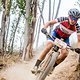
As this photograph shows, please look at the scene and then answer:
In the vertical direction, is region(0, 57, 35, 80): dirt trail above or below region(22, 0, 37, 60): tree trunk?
below

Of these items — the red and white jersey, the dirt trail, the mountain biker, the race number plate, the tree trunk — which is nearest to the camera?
the race number plate

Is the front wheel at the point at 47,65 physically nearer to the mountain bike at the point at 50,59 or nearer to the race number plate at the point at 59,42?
the mountain bike at the point at 50,59

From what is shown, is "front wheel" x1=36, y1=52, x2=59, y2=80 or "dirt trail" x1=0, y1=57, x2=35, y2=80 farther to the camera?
"dirt trail" x1=0, y1=57, x2=35, y2=80

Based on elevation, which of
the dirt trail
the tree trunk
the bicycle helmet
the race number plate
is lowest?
the dirt trail

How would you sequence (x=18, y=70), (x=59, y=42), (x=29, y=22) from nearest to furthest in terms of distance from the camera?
1. (x=59, y=42)
2. (x=18, y=70)
3. (x=29, y=22)

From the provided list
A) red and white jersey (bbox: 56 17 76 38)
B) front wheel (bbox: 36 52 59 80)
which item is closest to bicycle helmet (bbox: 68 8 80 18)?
red and white jersey (bbox: 56 17 76 38)

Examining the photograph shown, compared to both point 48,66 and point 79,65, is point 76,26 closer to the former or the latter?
point 48,66

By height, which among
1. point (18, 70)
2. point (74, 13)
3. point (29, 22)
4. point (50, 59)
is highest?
point (74, 13)

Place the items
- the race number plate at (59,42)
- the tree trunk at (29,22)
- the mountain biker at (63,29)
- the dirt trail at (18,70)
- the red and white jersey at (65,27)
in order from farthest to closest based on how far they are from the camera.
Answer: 1. the tree trunk at (29,22)
2. the dirt trail at (18,70)
3. the red and white jersey at (65,27)
4. the mountain biker at (63,29)
5. the race number plate at (59,42)

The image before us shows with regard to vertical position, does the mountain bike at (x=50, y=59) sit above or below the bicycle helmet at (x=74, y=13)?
below

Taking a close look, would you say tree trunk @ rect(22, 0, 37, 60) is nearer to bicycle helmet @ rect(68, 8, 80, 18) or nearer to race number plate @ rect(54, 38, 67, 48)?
bicycle helmet @ rect(68, 8, 80, 18)

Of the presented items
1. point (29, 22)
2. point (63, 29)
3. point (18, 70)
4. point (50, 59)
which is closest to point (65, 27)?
point (63, 29)

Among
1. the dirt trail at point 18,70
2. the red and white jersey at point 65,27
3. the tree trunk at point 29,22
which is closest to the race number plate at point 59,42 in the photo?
the red and white jersey at point 65,27

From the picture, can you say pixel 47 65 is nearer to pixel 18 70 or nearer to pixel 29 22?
pixel 18 70
